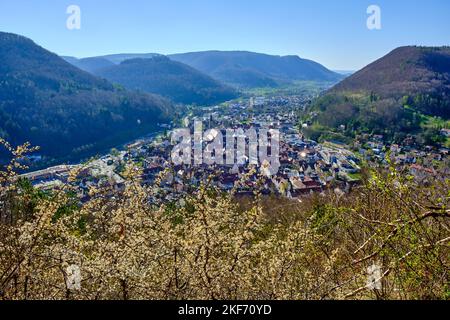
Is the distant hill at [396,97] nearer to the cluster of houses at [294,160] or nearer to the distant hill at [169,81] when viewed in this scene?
the cluster of houses at [294,160]

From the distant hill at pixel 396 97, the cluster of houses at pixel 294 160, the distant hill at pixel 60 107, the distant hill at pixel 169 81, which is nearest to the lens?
the cluster of houses at pixel 294 160

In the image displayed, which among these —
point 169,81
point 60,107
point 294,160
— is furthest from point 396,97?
point 169,81

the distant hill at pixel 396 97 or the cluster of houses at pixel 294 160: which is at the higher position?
the distant hill at pixel 396 97

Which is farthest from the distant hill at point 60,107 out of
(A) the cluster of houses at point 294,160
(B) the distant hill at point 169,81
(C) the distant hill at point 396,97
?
(C) the distant hill at point 396,97

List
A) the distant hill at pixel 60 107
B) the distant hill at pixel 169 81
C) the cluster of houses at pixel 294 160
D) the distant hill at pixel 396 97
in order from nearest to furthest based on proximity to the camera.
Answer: the cluster of houses at pixel 294 160 → the distant hill at pixel 60 107 → the distant hill at pixel 396 97 → the distant hill at pixel 169 81

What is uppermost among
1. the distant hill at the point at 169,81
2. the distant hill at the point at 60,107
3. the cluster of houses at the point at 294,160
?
the distant hill at the point at 169,81

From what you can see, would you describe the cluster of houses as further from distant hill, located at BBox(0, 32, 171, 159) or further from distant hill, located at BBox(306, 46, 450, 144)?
distant hill, located at BBox(0, 32, 171, 159)
